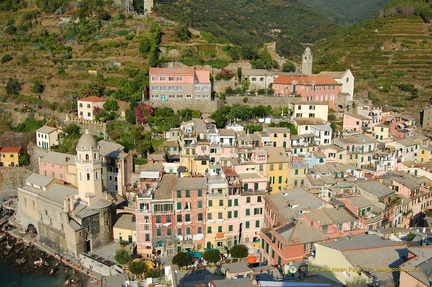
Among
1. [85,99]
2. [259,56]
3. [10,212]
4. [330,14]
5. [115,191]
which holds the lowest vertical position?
[10,212]

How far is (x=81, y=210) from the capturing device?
1419 inches

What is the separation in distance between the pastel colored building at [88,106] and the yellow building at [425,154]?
39.0 m

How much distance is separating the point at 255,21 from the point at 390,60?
5498 cm

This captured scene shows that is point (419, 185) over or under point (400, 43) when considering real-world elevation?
under

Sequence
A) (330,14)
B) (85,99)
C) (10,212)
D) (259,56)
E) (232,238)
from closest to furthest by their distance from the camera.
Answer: (232,238)
(10,212)
(85,99)
(259,56)
(330,14)

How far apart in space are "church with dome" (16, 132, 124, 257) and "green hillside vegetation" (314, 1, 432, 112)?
44035 mm

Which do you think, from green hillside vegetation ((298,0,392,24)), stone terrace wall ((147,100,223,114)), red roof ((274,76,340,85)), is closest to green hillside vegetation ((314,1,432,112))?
red roof ((274,76,340,85))

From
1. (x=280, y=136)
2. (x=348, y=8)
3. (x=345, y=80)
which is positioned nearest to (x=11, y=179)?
(x=280, y=136)

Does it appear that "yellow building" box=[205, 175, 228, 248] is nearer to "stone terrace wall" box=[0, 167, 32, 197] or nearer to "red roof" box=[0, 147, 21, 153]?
"stone terrace wall" box=[0, 167, 32, 197]

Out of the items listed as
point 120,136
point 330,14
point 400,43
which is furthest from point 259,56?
point 330,14

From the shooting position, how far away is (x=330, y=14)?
16388cm

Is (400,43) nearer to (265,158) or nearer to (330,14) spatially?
(265,158)

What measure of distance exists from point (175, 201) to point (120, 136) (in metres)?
15.7

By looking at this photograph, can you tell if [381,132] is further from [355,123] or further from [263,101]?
[263,101]
